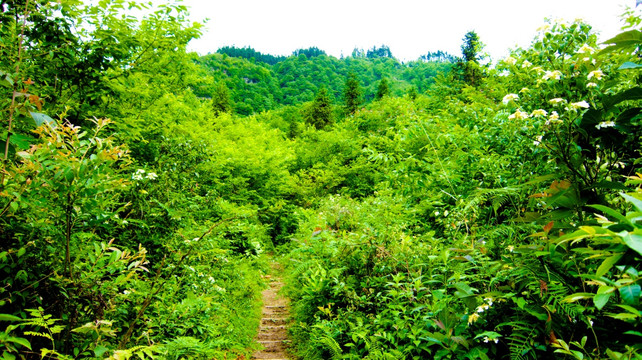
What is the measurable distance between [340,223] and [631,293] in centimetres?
686

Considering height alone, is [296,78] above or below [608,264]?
above

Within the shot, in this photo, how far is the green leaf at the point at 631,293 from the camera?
3.35 feet

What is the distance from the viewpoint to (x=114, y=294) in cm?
206

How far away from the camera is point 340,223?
7.83 meters

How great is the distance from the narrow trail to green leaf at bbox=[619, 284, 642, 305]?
18.9 feet

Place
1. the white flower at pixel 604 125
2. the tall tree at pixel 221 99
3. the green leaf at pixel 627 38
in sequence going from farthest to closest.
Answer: the tall tree at pixel 221 99, the white flower at pixel 604 125, the green leaf at pixel 627 38

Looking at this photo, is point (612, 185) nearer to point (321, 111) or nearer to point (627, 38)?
point (627, 38)

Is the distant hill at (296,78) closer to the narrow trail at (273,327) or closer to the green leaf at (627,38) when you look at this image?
the narrow trail at (273,327)

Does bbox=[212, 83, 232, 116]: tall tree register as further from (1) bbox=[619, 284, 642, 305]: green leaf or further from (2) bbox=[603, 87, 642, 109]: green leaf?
(1) bbox=[619, 284, 642, 305]: green leaf

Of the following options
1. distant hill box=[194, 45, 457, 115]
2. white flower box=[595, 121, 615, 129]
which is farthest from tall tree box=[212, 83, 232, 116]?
white flower box=[595, 121, 615, 129]

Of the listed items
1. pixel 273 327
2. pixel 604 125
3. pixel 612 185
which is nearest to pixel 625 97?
pixel 604 125

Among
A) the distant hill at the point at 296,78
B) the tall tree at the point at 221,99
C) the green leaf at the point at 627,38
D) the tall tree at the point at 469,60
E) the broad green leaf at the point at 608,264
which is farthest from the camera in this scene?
the distant hill at the point at 296,78

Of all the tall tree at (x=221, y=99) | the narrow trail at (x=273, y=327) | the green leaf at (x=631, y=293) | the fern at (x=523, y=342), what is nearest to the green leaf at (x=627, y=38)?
the green leaf at (x=631, y=293)

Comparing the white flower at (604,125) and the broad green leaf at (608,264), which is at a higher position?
the white flower at (604,125)
